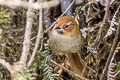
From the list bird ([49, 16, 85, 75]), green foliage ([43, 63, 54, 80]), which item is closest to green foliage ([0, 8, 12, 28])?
bird ([49, 16, 85, 75])

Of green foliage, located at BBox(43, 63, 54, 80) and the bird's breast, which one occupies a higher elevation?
the bird's breast

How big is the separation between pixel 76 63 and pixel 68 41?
6.1 inches

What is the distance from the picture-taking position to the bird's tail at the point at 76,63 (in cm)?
195

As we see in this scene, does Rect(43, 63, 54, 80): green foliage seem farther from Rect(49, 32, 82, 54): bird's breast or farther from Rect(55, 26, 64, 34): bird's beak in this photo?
Rect(55, 26, 64, 34): bird's beak

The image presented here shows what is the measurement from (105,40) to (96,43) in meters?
0.12

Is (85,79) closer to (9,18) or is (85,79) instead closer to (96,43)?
(96,43)

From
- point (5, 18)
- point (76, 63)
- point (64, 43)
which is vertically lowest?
point (76, 63)

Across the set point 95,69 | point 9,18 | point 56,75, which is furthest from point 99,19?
point 9,18

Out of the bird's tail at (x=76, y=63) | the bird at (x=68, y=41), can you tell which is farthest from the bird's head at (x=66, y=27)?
the bird's tail at (x=76, y=63)

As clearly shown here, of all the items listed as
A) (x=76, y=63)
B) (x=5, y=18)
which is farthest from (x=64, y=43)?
(x=5, y=18)

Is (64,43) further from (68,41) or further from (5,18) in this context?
(5,18)

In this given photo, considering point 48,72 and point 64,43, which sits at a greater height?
point 64,43

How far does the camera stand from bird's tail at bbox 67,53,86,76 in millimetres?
1948

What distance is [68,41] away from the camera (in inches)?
76.4
